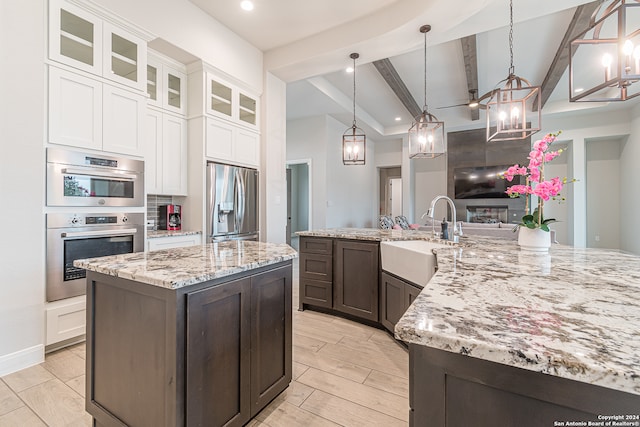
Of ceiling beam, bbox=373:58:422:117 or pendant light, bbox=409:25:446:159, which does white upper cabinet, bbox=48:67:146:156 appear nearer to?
pendant light, bbox=409:25:446:159

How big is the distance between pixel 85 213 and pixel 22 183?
1.45 feet

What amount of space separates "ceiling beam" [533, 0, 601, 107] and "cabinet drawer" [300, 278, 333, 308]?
2.59 m

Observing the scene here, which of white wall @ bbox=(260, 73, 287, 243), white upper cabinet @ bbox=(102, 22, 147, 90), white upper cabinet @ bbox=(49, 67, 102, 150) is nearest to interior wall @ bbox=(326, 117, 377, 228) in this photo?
white wall @ bbox=(260, 73, 287, 243)

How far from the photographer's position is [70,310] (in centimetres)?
230

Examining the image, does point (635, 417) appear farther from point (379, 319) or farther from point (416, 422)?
point (379, 319)

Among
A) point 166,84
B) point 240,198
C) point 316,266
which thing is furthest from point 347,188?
point 166,84

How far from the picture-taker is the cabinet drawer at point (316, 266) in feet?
10.0

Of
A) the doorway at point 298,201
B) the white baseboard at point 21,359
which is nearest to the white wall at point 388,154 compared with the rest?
the doorway at point 298,201

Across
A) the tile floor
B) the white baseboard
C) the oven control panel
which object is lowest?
the tile floor

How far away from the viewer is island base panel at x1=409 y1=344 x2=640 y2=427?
52cm

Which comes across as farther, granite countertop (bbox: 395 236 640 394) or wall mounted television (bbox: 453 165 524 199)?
wall mounted television (bbox: 453 165 524 199)

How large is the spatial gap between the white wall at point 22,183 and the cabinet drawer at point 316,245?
2.18m

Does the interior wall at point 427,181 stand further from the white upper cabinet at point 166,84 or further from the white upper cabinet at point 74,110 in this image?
the white upper cabinet at point 74,110

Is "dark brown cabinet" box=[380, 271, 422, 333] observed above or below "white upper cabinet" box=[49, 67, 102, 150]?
below
